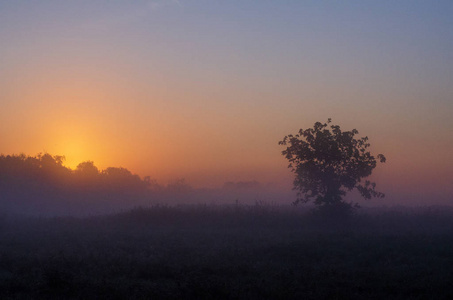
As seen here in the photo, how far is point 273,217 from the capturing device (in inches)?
1406

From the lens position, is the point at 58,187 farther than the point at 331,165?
Yes

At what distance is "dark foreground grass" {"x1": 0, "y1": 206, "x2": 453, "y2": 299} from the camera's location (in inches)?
461

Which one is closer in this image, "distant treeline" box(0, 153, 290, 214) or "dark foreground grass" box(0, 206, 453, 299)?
"dark foreground grass" box(0, 206, 453, 299)

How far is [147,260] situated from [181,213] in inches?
779

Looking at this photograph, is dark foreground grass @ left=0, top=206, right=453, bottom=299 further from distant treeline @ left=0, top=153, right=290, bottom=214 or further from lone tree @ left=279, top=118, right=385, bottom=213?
distant treeline @ left=0, top=153, right=290, bottom=214

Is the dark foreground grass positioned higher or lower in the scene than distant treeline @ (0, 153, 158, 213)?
lower

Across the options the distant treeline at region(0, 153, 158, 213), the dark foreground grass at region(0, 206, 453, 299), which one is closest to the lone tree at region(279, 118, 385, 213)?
the dark foreground grass at region(0, 206, 453, 299)

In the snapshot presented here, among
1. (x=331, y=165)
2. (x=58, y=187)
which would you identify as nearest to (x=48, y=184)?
(x=58, y=187)

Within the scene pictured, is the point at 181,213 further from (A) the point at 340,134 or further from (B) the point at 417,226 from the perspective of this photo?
(B) the point at 417,226

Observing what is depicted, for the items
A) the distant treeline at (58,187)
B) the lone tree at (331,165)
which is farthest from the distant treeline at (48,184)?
the lone tree at (331,165)

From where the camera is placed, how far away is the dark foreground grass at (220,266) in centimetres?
1172

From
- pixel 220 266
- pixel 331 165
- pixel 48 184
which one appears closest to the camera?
pixel 220 266

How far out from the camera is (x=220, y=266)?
15.2m

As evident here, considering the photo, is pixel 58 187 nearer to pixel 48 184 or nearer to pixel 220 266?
pixel 48 184
